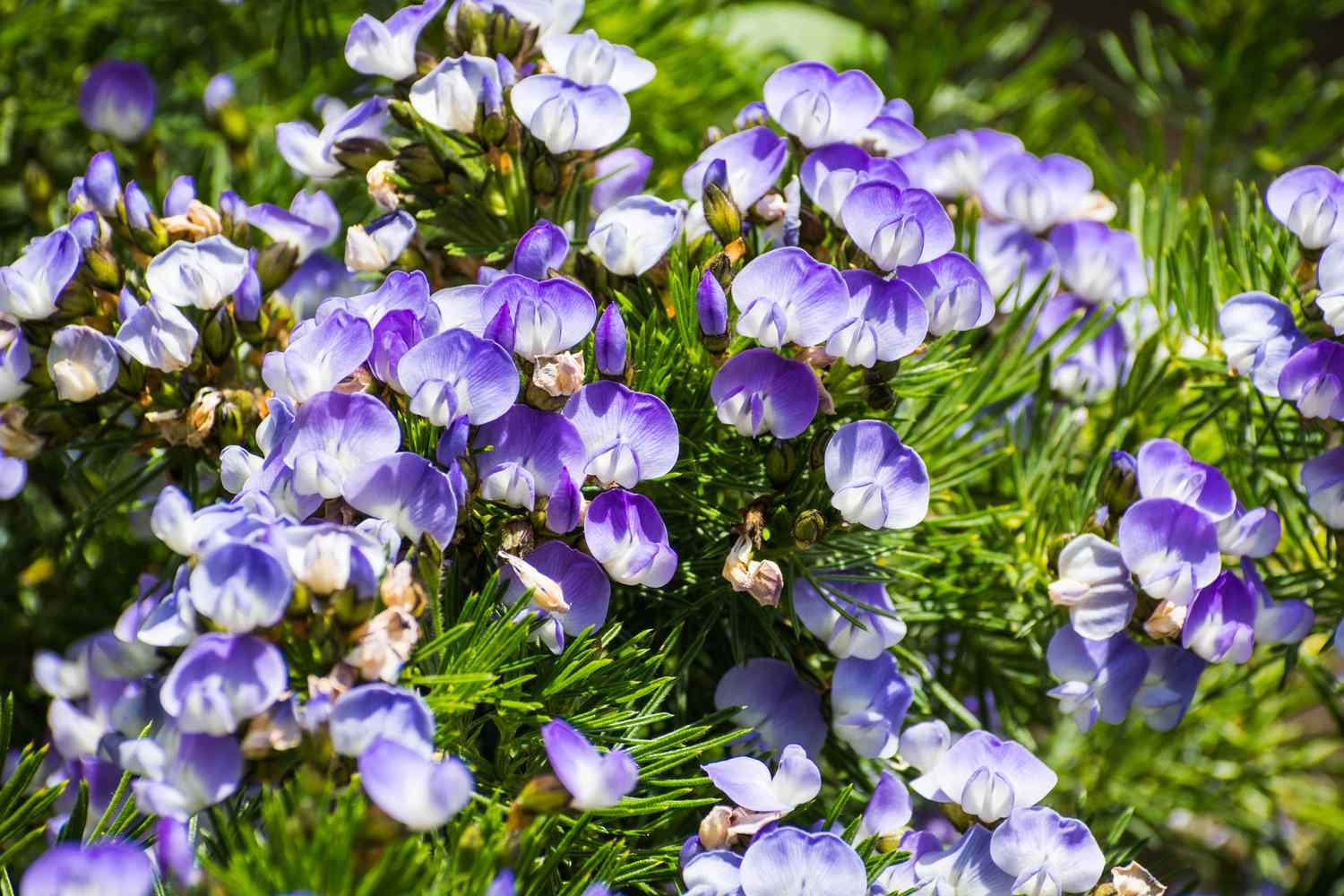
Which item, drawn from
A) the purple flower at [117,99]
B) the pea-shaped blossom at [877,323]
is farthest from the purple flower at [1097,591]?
the purple flower at [117,99]

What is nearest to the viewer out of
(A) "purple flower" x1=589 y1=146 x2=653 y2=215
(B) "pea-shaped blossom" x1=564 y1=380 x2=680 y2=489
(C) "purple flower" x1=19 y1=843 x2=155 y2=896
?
(C) "purple flower" x1=19 y1=843 x2=155 y2=896

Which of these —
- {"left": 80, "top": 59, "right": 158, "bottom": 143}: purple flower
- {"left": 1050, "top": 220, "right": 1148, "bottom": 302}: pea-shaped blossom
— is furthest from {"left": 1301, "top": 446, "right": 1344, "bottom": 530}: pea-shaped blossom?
{"left": 80, "top": 59, "right": 158, "bottom": 143}: purple flower

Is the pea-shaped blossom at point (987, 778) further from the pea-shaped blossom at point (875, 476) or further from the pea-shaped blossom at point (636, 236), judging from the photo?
the pea-shaped blossom at point (636, 236)

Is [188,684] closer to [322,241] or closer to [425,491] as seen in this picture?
[425,491]

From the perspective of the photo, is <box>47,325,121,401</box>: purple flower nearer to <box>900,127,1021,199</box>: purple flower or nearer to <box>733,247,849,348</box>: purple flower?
<box>733,247,849,348</box>: purple flower

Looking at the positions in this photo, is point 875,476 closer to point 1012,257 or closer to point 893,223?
point 893,223

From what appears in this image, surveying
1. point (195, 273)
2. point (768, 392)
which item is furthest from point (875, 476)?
point (195, 273)

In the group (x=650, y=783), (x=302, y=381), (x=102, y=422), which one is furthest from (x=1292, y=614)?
(x=102, y=422)
